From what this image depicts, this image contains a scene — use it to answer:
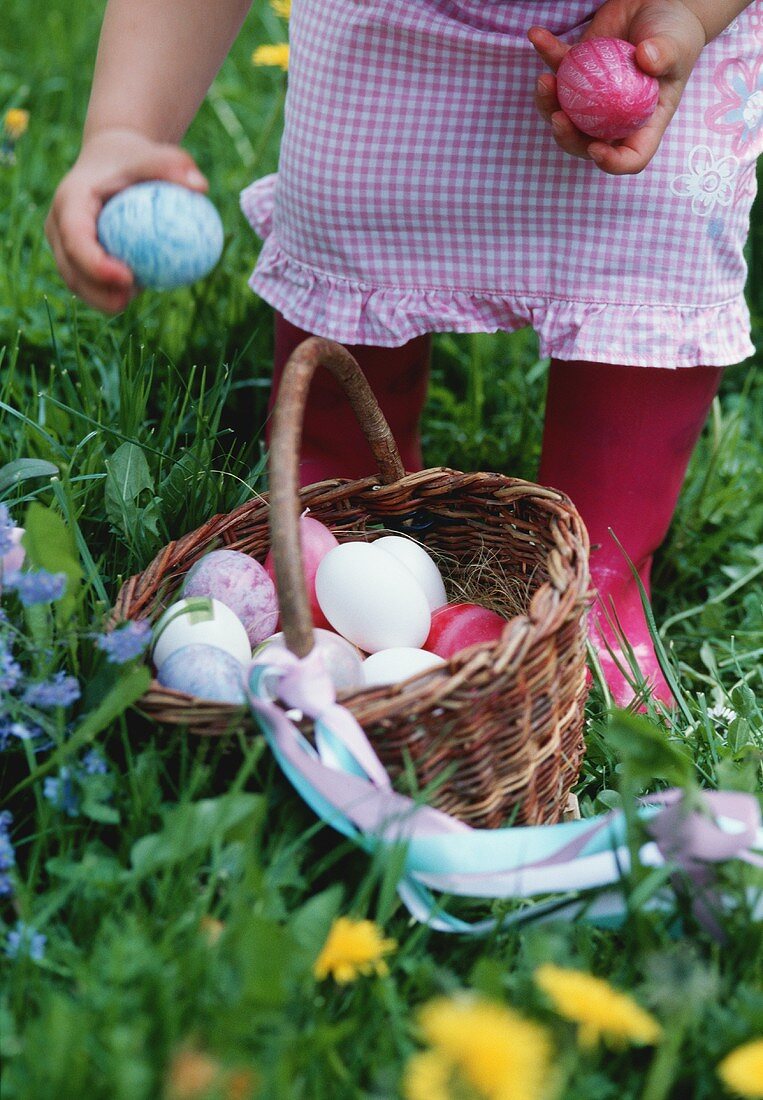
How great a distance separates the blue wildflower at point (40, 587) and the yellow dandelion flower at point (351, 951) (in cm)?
35

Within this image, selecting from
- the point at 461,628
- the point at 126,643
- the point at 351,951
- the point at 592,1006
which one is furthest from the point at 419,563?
the point at 592,1006

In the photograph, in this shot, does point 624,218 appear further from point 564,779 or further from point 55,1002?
point 55,1002

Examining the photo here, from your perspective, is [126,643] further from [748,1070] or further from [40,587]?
[748,1070]

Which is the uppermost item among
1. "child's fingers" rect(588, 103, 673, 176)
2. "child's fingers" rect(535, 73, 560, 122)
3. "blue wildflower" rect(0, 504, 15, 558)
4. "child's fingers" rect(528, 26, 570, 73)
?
"child's fingers" rect(528, 26, 570, 73)

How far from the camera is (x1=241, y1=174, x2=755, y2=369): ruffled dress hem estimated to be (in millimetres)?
1427

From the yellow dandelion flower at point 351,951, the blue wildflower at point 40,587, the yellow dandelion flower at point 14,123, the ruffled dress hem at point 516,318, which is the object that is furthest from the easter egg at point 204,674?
the yellow dandelion flower at point 14,123

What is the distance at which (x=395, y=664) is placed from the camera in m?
1.16

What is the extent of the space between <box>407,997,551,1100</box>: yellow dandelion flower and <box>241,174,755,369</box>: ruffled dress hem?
2.95 ft

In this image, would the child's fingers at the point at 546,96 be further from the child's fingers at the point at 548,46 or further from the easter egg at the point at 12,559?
the easter egg at the point at 12,559

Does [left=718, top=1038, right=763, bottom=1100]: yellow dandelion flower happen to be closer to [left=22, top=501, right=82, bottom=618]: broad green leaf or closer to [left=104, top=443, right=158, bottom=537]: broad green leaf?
[left=22, top=501, right=82, bottom=618]: broad green leaf

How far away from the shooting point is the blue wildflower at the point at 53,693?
3.16 feet

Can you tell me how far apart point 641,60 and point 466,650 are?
661 mm

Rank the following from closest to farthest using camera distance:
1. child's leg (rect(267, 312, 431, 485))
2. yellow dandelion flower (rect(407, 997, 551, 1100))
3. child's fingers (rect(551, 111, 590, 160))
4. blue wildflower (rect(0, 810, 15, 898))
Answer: yellow dandelion flower (rect(407, 997, 551, 1100)) < blue wildflower (rect(0, 810, 15, 898)) < child's fingers (rect(551, 111, 590, 160)) < child's leg (rect(267, 312, 431, 485))

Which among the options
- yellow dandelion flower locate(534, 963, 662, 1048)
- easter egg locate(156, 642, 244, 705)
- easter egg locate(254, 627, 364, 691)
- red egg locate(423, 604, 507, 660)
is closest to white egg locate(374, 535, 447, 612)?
red egg locate(423, 604, 507, 660)
